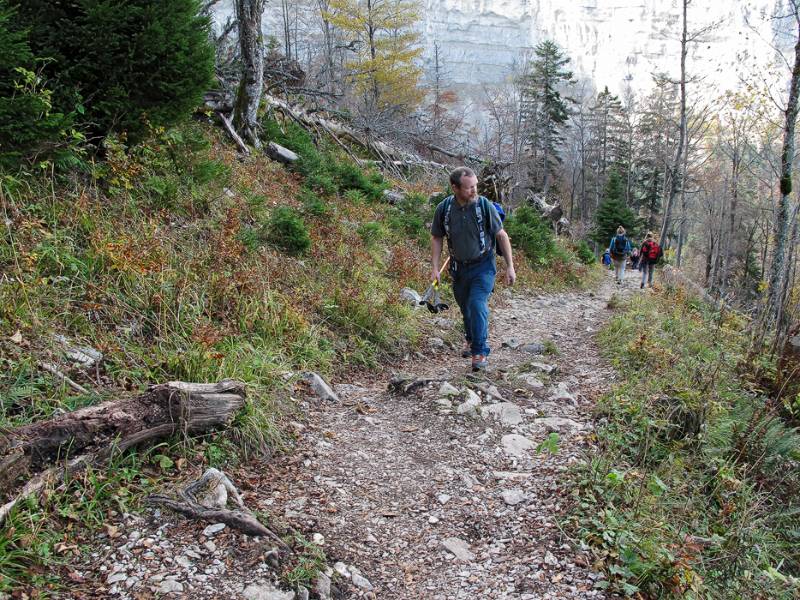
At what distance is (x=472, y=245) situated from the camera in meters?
5.25

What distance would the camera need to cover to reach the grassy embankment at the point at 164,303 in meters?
2.88

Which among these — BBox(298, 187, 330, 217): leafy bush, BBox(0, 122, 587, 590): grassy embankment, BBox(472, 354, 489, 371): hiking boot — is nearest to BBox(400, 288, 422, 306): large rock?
BBox(0, 122, 587, 590): grassy embankment

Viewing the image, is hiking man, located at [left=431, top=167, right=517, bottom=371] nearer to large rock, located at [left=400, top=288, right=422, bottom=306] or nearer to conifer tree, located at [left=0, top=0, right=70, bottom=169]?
large rock, located at [left=400, top=288, right=422, bottom=306]

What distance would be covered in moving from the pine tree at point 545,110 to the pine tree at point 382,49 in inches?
441

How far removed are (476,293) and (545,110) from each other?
34701mm

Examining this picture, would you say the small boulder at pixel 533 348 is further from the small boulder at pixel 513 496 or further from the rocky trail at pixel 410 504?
the small boulder at pixel 513 496

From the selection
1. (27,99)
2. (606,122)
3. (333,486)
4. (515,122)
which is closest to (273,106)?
(27,99)

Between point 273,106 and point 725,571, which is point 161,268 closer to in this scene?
point 725,571

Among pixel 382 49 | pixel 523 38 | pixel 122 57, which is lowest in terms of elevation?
pixel 122 57

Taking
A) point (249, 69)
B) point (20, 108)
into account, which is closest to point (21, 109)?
point (20, 108)

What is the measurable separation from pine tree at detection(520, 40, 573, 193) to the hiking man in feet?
97.7

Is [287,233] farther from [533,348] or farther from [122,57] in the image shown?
[533,348]

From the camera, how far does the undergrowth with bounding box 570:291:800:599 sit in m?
2.69

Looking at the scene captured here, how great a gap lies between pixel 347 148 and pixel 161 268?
1072 cm
